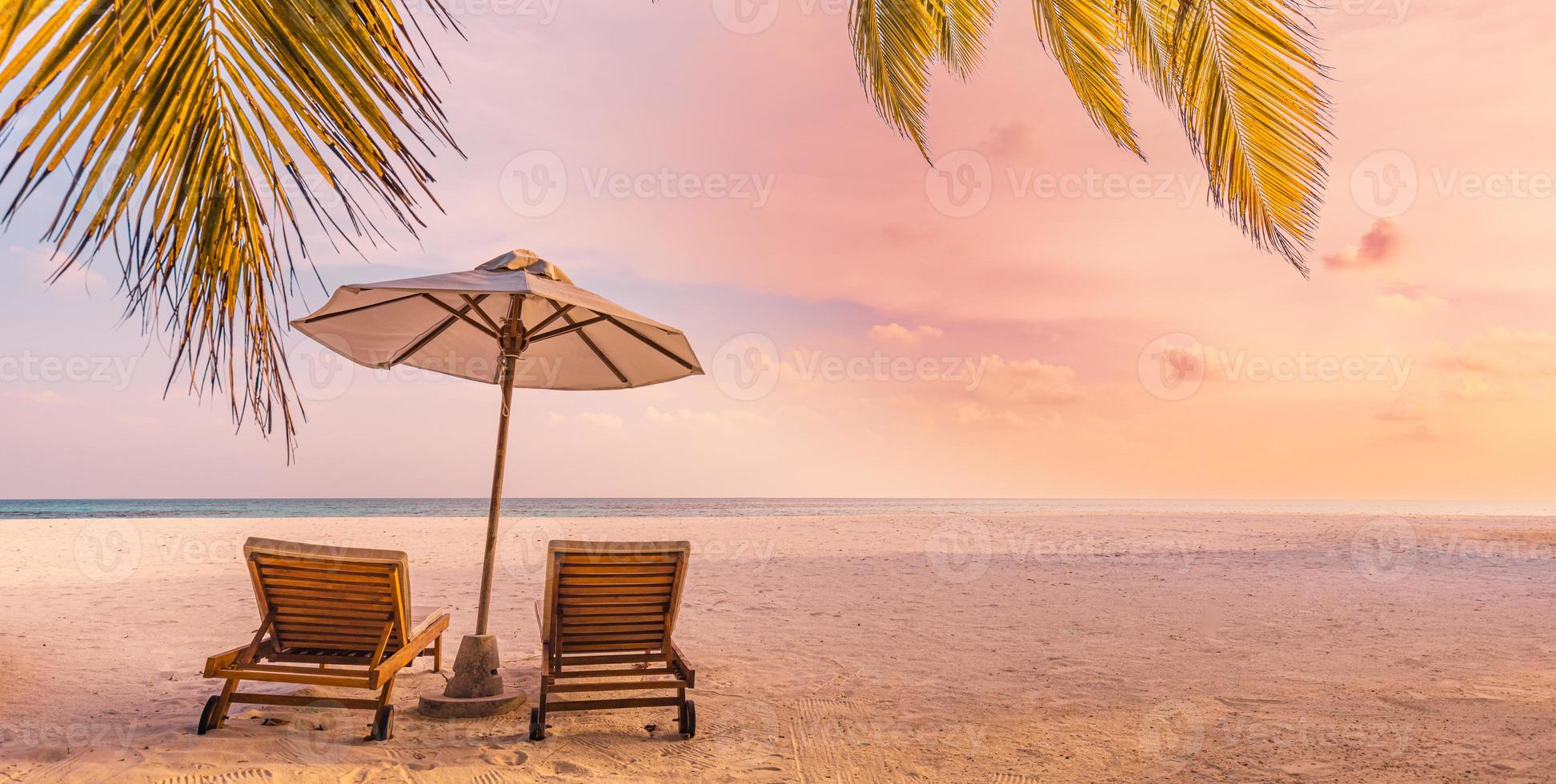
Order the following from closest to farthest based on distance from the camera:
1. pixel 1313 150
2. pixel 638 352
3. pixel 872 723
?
1. pixel 1313 150
2. pixel 872 723
3. pixel 638 352

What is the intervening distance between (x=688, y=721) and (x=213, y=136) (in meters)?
3.30

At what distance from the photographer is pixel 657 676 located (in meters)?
4.89

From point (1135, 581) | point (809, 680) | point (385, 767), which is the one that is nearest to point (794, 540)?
point (1135, 581)

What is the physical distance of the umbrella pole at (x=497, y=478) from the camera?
4.41m

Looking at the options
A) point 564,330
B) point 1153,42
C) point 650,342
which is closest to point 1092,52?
point 1153,42

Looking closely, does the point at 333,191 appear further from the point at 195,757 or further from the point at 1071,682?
the point at 1071,682

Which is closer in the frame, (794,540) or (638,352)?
(638,352)

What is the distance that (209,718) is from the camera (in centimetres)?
383

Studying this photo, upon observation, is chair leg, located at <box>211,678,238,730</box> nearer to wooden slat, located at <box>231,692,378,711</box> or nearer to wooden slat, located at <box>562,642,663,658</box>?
wooden slat, located at <box>231,692,378,711</box>

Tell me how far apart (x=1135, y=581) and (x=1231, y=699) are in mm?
4895

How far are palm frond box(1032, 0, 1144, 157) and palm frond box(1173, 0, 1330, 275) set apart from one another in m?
0.87

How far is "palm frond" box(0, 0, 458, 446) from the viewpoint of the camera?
51.4 inches

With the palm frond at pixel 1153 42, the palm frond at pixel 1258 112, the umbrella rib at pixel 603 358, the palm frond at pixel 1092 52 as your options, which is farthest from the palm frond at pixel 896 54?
the umbrella rib at pixel 603 358

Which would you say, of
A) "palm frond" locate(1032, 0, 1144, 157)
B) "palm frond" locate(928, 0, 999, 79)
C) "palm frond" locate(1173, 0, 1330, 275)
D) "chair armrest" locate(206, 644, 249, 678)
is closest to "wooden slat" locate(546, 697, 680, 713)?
"chair armrest" locate(206, 644, 249, 678)
